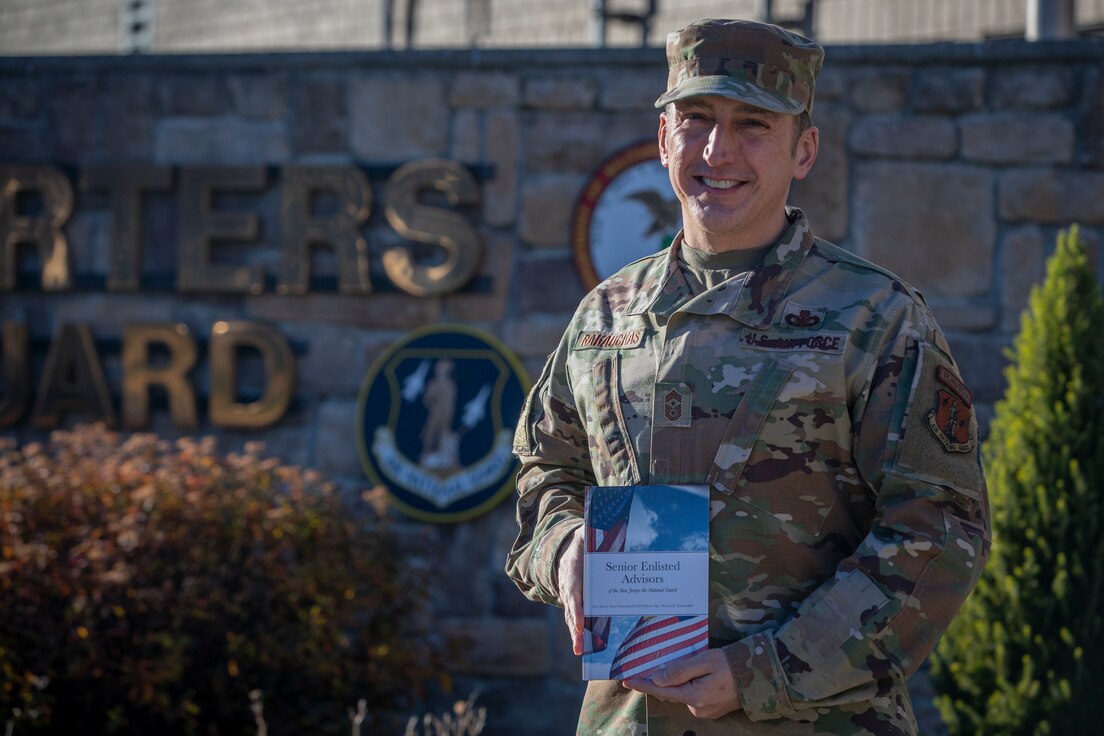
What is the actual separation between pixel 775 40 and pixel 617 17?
5943 millimetres

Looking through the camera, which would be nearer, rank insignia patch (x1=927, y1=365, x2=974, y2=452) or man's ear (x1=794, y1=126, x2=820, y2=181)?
rank insignia patch (x1=927, y1=365, x2=974, y2=452)

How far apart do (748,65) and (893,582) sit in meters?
0.86

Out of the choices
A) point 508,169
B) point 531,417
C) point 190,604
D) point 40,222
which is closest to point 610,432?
point 531,417

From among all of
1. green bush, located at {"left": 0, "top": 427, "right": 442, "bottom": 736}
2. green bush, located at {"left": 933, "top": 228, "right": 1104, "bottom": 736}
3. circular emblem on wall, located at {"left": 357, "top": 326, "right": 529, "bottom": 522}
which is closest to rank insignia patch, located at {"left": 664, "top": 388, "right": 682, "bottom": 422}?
green bush, located at {"left": 933, "top": 228, "right": 1104, "bottom": 736}

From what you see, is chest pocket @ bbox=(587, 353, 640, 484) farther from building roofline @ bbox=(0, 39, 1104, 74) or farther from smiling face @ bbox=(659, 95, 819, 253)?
building roofline @ bbox=(0, 39, 1104, 74)

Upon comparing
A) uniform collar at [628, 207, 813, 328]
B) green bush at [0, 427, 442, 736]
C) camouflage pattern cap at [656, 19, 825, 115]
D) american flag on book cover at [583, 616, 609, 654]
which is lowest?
green bush at [0, 427, 442, 736]

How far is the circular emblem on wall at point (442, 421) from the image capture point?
540 centimetres

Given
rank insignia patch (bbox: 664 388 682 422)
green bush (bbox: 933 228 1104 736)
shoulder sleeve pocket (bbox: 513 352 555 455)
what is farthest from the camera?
green bush (bbox: 933 228 1104 736)

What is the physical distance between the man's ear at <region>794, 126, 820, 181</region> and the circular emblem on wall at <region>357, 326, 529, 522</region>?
306 cm

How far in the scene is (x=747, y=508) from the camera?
219cm

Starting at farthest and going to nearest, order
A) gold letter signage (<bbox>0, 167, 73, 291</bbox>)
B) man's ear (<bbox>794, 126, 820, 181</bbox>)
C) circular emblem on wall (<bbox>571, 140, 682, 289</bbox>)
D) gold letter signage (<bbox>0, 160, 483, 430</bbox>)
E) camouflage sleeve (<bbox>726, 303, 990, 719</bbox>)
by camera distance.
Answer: gold letter signage (<bbox>0, 167, 73, 291</bbox>) → gold letter signage (<bbox>0, 160, 483, 430</bbox>) → circular emblem on wall (<bbox>571, 140, 682, 289</bbox>) → man's ear (<bbox>794, 126, 820, 181</bbox>) → camouflage sleeve (<bbox>726, 303, 990, 719</bbox>)

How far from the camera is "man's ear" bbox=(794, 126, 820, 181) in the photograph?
236 centimetres

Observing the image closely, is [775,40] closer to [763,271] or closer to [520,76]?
[763,271]

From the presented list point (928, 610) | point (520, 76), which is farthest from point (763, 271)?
point (520, 76)
